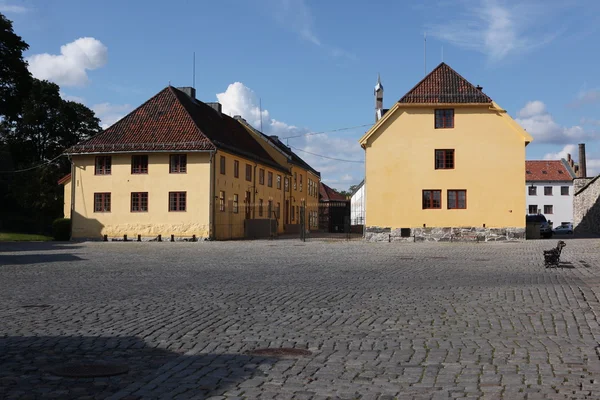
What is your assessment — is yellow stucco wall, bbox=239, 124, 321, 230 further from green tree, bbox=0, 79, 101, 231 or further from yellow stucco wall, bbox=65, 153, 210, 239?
green tree, bbox=0, 79, 101, 231

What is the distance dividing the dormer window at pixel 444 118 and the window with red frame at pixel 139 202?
1787 centimetres

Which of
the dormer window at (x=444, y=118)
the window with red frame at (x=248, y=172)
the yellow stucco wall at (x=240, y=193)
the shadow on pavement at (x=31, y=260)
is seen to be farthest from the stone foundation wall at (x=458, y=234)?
the shadow on pavement at (x=31, y=260)

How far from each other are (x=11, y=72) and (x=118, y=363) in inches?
1791

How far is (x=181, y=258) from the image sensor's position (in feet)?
81.3

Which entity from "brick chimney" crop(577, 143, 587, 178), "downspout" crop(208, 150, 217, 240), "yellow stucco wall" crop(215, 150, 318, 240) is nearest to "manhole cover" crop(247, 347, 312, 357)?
"downspout" crop(208, 150, 217, 240)

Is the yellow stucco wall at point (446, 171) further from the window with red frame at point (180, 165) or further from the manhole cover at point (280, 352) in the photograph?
the manhole cover at point (280, 352)

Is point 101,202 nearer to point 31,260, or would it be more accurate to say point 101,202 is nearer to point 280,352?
point 31,260

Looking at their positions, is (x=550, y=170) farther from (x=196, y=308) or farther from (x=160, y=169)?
(x=196, y=308)

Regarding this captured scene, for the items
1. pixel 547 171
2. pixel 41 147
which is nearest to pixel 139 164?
pixel 41 147

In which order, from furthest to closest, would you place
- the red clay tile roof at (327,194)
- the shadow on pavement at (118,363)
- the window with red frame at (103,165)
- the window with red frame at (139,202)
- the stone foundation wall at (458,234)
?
the red clay tile roof at (327,194) < the window with red frame at (103,165) < the window with red frame at (139,202) < the stone foundation wall at (458,234) < the shadow on pavement at (118,363)

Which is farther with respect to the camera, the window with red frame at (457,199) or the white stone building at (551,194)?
the white stone building at (551,194)

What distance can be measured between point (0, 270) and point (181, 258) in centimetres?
699

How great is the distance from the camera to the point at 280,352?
7520 millimetres

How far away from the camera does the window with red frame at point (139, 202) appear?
136 ft
